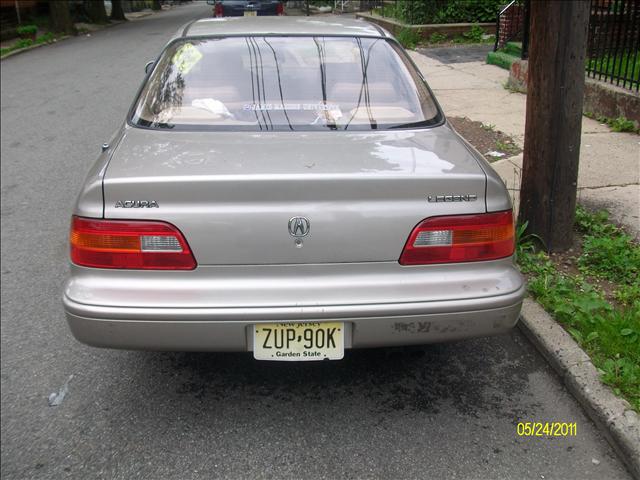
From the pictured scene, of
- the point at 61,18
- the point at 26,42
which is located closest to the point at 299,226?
the point at 26,42

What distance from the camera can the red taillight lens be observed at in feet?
8.93

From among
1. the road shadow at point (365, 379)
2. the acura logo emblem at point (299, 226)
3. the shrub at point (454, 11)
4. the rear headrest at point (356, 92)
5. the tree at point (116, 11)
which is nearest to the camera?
the acura logo emblem at point (299, 226)

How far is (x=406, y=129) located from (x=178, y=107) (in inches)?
47.0

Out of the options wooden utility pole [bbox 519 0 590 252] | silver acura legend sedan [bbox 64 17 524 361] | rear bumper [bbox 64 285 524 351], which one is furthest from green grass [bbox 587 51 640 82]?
rear bumper [bbox 64 285 524 351]

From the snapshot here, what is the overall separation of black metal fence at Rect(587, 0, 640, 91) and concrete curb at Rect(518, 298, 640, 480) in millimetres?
4356

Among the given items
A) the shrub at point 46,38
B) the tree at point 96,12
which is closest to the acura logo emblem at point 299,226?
the shrub at point 46,38

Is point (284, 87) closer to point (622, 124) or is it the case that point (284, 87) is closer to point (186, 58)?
point (186, 58)

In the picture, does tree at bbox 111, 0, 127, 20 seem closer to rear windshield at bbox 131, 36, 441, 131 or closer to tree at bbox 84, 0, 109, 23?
tree at bbox 84, 0, 109, 23

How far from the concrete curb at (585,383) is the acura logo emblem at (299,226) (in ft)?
5.03

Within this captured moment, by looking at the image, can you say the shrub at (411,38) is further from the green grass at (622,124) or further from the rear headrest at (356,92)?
the rear headrest at (356,92)

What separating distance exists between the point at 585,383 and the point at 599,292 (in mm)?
986

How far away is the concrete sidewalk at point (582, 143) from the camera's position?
5164 mm

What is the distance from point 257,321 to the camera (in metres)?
2.66

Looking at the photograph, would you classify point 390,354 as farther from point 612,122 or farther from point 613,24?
point 613,24
